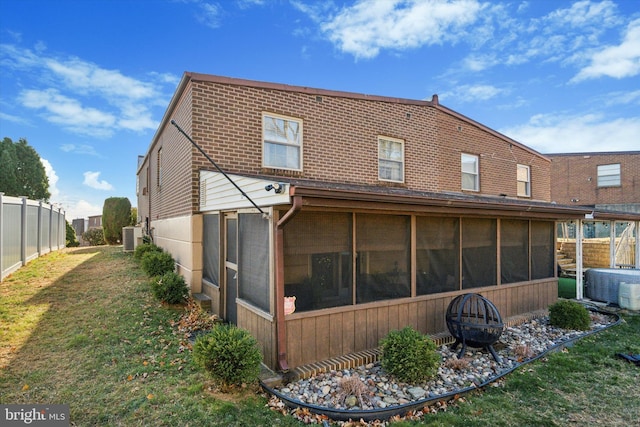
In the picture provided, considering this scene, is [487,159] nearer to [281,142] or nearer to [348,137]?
[348,137]

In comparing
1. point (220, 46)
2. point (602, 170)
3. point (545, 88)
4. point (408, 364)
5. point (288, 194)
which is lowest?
point (408, 364)

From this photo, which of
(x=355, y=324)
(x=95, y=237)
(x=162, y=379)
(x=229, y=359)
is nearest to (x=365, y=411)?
(x=355, y=324)

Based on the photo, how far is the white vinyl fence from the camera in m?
9.44

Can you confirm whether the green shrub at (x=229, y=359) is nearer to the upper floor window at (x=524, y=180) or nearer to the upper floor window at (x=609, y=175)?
the upper floor window at (x=524, y=180)

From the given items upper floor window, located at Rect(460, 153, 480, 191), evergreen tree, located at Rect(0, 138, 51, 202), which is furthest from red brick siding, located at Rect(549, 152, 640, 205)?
evergreen tree, located at Rect(0, 138, 51, 202)

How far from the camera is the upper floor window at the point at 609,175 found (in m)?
22.4

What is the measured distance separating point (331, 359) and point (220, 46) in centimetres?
1048

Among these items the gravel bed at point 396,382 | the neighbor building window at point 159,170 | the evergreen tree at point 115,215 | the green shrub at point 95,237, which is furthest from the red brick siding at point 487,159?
the green shrub at point 95,237

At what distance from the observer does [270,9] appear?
9703 millimetres

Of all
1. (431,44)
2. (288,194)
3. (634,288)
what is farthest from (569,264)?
(288,194)

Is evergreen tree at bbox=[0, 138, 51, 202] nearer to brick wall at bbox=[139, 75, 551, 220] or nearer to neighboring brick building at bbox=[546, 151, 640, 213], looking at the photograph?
brick wall at bbox=[139, 75, 551, 220]

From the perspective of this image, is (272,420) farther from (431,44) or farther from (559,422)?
(431,44)

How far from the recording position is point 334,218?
4.95m

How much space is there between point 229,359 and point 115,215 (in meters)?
21.0
